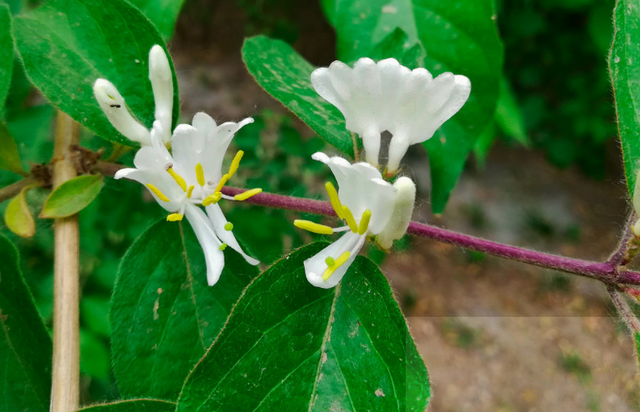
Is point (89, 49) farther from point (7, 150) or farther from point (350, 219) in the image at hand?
point (350, 219)

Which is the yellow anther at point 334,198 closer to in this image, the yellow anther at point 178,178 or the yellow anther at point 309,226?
the yellow anther at point 309,226

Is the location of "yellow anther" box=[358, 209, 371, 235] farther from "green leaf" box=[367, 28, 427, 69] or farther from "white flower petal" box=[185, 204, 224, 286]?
"green leaf" box=[367, 28, 427, 69]

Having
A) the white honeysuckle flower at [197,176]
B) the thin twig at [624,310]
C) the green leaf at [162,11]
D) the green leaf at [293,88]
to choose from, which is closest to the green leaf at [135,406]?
the white honeysuckle flower at [197,176]

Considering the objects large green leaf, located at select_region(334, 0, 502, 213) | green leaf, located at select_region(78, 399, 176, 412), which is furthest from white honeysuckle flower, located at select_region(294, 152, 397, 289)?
large green leaf, located at select_region(334, 0, 502, 213)

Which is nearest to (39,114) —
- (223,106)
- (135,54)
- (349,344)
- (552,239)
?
(135,54)

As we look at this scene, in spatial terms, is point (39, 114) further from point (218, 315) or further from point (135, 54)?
point (218, 315)

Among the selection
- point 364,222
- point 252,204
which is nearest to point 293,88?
point 252,204
